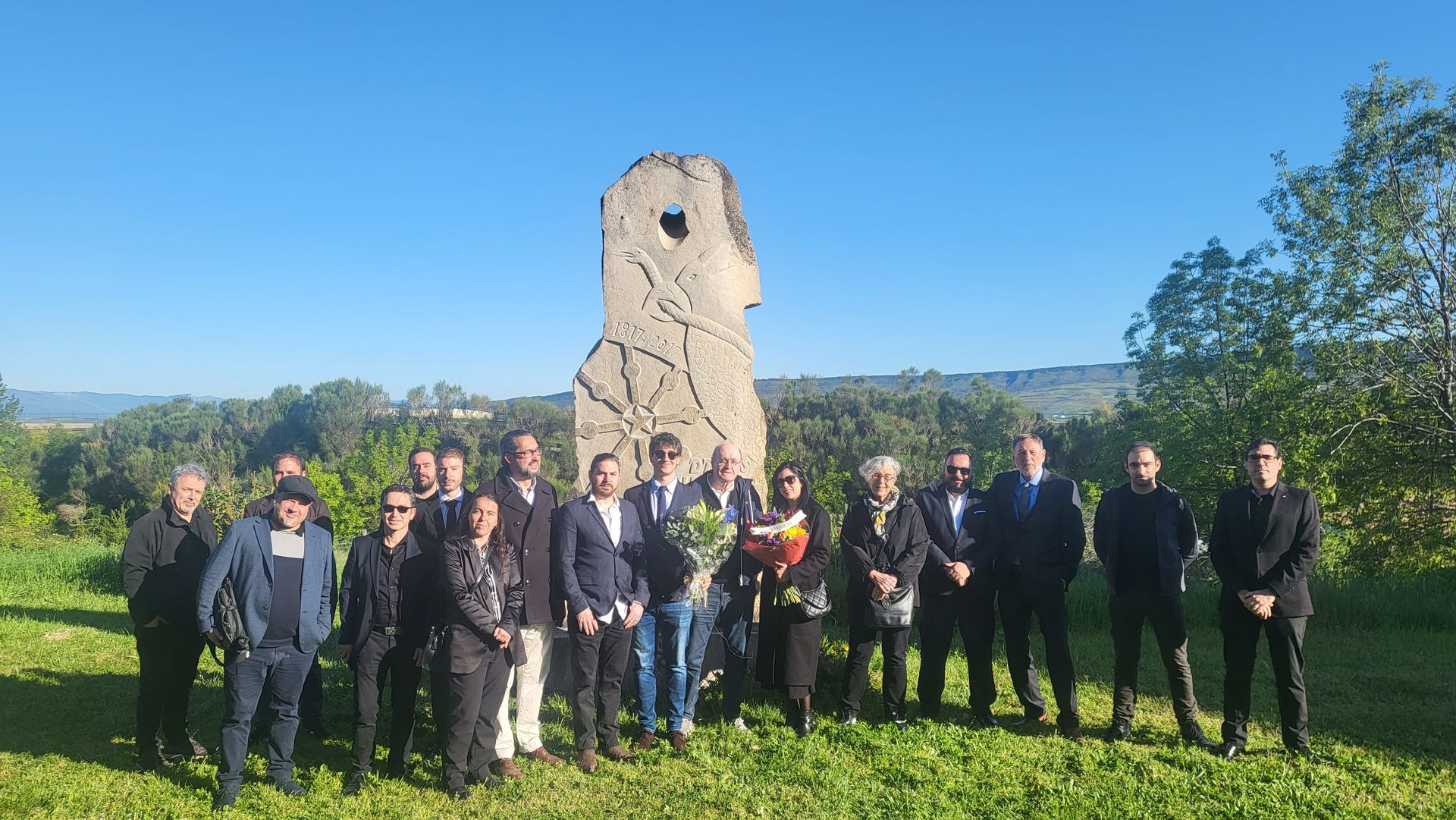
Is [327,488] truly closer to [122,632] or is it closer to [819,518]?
[122,632]

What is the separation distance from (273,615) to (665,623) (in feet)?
7.04

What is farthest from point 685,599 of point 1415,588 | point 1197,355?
point 1197,355

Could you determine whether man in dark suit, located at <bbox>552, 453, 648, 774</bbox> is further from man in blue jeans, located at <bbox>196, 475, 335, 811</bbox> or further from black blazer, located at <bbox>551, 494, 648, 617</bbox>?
man in blue jeans, located at <bbox>196, 475, 335, 811</bbox>

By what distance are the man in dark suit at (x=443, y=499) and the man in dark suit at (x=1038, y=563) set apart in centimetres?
344

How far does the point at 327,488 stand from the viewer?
14398mm

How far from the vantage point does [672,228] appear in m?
7.09

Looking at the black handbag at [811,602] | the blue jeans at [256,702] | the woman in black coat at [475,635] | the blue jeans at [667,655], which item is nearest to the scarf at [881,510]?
the black handbag at [811,602]

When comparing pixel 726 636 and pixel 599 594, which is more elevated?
pixel 599 594

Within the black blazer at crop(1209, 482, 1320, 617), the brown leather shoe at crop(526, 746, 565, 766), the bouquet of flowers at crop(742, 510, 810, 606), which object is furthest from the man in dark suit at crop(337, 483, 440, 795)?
the black blazer at crop(1209, 482, 1320, 617)

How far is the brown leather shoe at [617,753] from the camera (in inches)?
185

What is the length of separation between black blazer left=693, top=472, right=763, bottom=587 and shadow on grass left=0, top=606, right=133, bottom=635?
694cm

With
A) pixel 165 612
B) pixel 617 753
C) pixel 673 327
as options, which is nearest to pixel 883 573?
pixel 617 753

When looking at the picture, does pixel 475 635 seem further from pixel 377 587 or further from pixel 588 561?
pixel 588 561

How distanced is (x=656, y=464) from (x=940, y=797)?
247 cm
